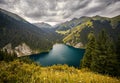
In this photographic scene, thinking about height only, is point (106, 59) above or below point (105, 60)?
above

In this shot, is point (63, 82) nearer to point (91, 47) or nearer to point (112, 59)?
point (112, 59)

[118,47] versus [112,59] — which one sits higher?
[118,47]

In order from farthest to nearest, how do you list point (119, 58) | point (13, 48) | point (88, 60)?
point (13, 48), point (88, 60), point (119, 58)

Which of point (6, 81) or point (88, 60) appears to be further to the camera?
point (88, 60)

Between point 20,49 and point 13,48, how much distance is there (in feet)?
38.9

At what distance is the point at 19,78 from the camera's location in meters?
5.77

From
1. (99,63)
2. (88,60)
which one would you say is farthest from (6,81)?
(88,60)

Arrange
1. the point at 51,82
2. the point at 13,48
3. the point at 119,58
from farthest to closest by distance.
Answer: the point at 13,48 < the point at 119,58 < the point at 51,82

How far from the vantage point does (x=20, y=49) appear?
197000 mm

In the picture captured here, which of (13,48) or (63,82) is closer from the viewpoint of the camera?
(63,82)

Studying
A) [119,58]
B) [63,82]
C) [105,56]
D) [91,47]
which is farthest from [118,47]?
[63,82]

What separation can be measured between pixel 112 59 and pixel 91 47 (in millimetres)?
9231

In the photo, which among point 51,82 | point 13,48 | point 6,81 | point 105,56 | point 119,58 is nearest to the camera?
point 51,82

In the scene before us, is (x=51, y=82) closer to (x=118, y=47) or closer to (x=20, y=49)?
(x=118, y=47)
